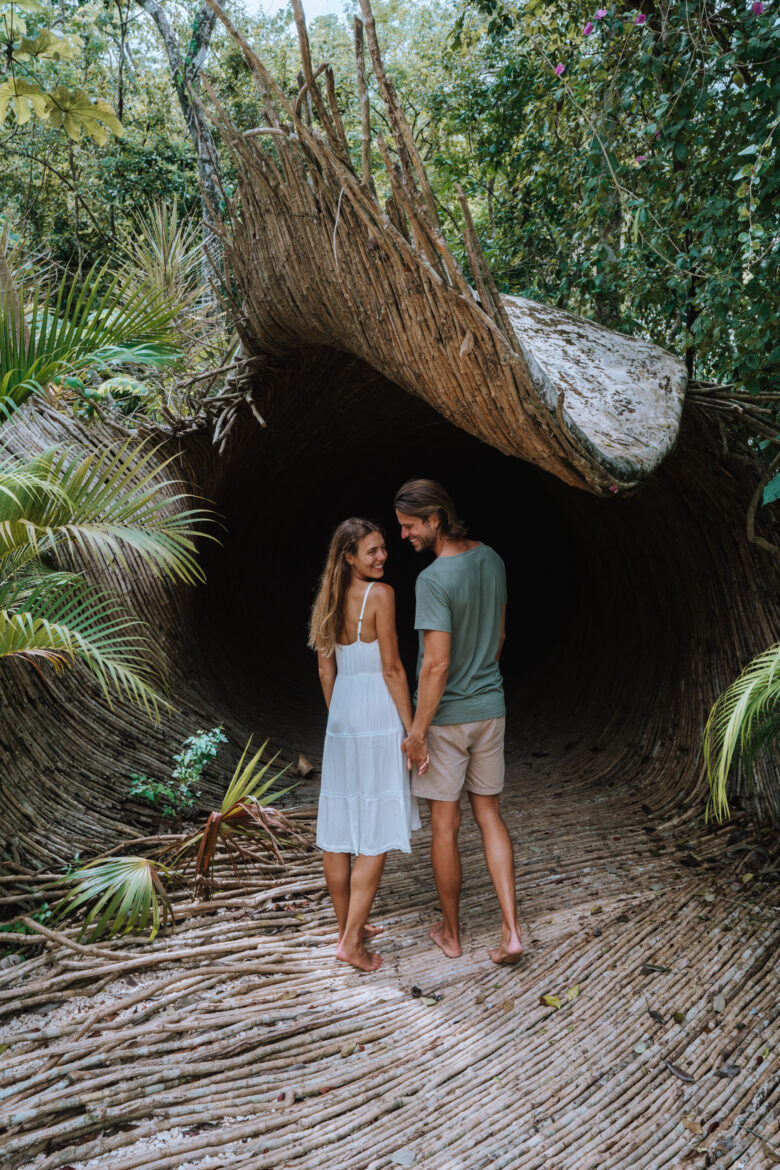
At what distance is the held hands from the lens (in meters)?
2.83

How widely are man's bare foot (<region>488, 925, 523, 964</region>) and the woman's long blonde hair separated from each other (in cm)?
112

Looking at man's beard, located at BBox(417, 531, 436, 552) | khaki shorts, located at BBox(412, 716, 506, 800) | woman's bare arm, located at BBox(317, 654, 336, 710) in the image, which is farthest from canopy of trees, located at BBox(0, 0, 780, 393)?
khaki shorts, located at BBox(412, 716, 506, 800)

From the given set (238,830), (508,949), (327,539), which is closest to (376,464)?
(327,539)

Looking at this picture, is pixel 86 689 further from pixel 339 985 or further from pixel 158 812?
pixel 339 985

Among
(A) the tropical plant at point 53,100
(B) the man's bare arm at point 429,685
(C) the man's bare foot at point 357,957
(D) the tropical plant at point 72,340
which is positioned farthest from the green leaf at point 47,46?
(C) the man's bare foot at point 357,957

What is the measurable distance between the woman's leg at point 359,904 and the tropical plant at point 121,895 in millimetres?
630

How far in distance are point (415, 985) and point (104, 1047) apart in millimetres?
961

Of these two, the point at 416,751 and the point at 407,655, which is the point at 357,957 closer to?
the point at 416,751

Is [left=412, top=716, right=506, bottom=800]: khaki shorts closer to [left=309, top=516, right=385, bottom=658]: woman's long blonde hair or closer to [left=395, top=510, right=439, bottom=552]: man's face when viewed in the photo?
[left=309, top=516, right=385, bottom=658]: woman's long blonde hair

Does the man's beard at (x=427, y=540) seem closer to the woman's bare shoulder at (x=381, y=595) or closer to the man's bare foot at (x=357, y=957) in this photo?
the woman's bare shoulder at (x=381, y=595)

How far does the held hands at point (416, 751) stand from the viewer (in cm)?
283

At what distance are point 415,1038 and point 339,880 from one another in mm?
591

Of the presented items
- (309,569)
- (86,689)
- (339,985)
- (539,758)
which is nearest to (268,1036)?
(339,985)

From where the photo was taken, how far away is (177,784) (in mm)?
3828
